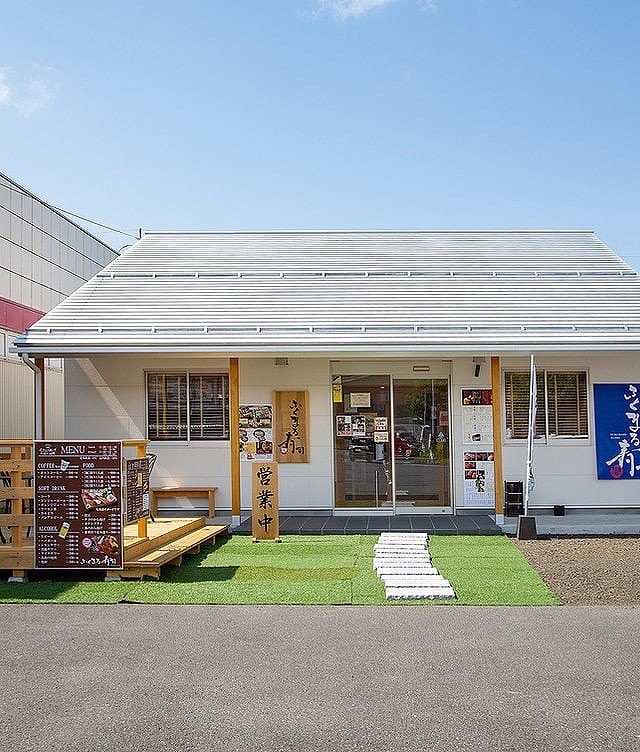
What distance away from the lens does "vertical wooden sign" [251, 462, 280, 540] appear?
11.8 m

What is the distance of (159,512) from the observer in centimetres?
1400

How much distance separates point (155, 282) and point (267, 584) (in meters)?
7.08

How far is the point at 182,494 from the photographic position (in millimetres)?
13828

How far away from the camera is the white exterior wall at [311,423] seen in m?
13.9

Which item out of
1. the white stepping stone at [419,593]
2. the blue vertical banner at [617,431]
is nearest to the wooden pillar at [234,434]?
the white stepping stone at [419,593]

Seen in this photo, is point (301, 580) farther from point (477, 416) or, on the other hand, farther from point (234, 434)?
point (477, 416)

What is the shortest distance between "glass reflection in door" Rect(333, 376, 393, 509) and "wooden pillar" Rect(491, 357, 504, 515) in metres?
2.02

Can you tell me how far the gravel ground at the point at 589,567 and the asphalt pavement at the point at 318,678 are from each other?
61cm

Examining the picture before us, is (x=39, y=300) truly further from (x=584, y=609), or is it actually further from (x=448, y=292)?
(x=584, y=609)

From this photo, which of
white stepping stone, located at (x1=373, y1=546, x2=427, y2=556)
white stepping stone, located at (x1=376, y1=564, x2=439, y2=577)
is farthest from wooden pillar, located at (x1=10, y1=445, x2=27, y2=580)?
white stepping stone, located at (x1=373, y1=546, x2=427, y2=556)

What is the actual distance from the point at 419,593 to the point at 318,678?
271 centimetres

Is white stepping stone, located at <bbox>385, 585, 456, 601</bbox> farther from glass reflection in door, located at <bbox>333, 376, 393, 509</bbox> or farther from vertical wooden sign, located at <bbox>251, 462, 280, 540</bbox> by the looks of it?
glass reflection in door, located at <bbox>333, 376, 393, 509</bbox>

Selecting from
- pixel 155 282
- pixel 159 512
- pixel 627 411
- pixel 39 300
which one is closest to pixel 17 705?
pixel 159 512

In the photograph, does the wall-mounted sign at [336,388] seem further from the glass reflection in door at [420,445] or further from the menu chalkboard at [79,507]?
the menu chalkboard at [79,507]
